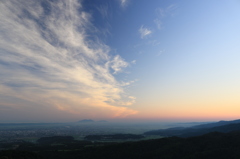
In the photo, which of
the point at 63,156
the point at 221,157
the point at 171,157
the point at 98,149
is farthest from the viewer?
the point at 98,149

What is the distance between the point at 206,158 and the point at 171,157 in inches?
689

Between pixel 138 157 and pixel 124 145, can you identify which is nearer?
pixel 138 157

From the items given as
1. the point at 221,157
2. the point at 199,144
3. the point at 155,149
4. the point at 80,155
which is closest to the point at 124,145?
the point at 155,149

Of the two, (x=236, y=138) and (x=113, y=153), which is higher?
(x=236, y=138)

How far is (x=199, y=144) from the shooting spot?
9881cm

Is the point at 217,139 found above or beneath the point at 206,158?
above

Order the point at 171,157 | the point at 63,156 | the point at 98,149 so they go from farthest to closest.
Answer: the point at 98,149 < the point at 63,156 < the point at 171,157

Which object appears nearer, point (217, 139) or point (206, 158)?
point (206, 158)

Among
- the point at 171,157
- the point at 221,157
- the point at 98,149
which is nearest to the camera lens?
the point at 221,157

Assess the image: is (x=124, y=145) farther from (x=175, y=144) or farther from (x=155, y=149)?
(x=175, y=144)

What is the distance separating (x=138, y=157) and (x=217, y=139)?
179 feet

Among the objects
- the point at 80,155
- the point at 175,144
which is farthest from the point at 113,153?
the point at 175,144

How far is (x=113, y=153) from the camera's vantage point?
97.8 meters

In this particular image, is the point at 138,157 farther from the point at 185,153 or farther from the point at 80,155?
the point at 80,155
